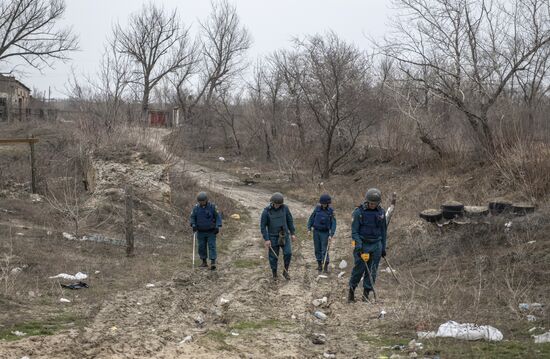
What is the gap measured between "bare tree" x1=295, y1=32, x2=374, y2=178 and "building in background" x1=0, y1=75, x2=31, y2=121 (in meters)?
22.5

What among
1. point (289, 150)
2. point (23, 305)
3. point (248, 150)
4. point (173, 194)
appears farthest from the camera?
point (248, 150)

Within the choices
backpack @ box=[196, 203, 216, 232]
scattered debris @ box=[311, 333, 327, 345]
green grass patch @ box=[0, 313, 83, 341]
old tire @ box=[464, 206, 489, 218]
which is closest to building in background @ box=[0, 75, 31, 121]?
backpack @ box=[196, 203, 216, 232]

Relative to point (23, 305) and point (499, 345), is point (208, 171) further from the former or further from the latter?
point (499, 345)

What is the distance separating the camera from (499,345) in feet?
22.8

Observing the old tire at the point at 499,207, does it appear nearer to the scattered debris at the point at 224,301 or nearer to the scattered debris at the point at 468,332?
the scattered debris at the point at 468,332

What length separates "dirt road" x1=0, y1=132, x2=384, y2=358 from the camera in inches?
282

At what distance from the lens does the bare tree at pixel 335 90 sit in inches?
1172

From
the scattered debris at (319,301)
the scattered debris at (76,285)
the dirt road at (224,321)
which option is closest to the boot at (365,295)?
the dirt road at (224,321)

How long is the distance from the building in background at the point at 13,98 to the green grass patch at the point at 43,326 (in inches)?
1406

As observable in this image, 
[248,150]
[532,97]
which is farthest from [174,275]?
[248,150]

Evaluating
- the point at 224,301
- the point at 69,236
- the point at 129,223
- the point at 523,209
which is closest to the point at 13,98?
the point at 69,236

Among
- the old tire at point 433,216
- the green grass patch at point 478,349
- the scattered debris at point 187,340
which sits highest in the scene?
the old tire at point 433,216

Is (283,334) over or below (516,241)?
below

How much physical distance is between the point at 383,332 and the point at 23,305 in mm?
5418
